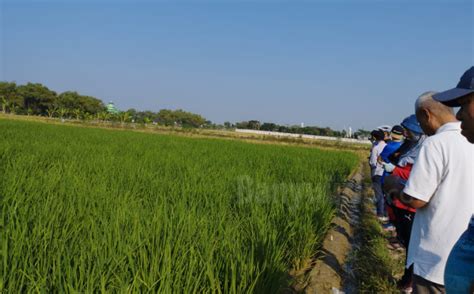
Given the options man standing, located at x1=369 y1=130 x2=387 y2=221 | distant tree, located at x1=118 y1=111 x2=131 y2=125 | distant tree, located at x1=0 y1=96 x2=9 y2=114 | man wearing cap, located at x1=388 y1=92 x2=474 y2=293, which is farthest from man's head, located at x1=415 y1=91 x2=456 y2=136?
distant tree, located at x1=118 y1=111 x2=131 y2=125

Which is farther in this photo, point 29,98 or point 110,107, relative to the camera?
point 110,107

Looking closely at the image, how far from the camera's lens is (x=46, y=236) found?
1.67 metres

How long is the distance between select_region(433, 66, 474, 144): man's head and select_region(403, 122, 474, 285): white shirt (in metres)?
0.35

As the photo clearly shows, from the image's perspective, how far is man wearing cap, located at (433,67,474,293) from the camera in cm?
95

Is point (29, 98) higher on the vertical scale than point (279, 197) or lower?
higher

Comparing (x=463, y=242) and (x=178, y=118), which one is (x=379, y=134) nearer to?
(x=463, y=242)

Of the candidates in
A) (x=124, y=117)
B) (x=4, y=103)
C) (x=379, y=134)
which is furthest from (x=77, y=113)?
(x=379, y=134)

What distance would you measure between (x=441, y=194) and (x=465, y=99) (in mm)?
503

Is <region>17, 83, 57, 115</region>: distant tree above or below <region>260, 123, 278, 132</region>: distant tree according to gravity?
above

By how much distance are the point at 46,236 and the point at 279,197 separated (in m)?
2.07

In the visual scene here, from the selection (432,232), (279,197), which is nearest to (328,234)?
(279,197)

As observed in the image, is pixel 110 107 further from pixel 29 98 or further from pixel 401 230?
pixel 401 230

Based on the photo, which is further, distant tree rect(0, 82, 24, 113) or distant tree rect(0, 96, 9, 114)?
distant tree rect(0, 82, 24, 113)

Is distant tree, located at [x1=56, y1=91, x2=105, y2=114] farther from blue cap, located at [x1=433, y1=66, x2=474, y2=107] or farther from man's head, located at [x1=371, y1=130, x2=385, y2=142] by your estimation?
blue cap, located at [x1=433, y1=66, x2=474, y2=107]
